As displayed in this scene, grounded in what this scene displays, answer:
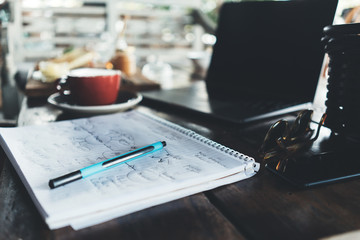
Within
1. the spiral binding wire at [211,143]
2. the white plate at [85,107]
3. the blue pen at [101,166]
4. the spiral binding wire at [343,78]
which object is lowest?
the white plate at [85,107]

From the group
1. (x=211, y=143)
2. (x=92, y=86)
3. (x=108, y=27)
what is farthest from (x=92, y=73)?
(x=108, y=27)

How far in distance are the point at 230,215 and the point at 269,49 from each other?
654 mm

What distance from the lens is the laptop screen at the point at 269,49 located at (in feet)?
2.51

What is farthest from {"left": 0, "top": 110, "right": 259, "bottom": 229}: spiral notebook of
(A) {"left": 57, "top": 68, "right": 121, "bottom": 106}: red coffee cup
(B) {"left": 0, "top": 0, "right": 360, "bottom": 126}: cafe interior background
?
(B) {"left": 0, "top": 0, "right": 360, "bottom": 126}: cafe interior background

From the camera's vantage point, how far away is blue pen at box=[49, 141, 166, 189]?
354 mm

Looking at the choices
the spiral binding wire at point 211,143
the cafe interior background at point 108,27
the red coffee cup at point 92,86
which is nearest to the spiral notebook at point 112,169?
the spiral binding wire at point 211,143

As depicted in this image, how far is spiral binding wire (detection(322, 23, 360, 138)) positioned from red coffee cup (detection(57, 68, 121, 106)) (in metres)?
0.47

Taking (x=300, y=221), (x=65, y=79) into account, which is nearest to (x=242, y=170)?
(x=300, y=221)

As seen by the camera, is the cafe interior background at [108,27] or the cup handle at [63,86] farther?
the cafe interior background at [108,27]

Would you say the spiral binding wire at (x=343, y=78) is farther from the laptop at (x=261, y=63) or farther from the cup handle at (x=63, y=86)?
the cup handle at (x=63, y=86)

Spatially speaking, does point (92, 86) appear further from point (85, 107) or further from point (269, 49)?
point (269, 49)

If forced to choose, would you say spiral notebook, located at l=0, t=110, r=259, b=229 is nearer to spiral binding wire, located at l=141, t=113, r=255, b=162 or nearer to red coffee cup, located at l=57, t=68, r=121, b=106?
spiral binding wire, located at l=141, t=113, r=255, b=162

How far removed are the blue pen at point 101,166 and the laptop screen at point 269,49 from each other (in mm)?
453

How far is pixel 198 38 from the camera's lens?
3592mm
